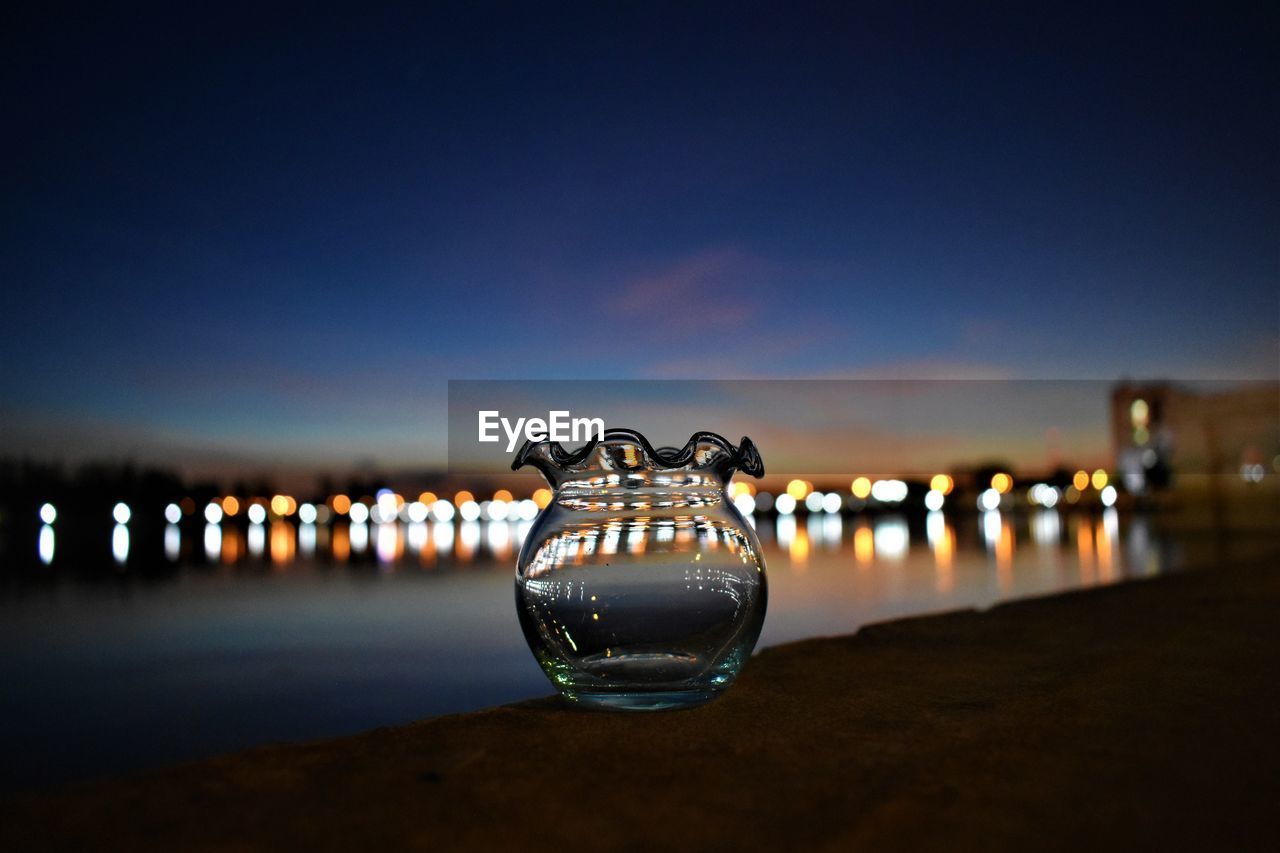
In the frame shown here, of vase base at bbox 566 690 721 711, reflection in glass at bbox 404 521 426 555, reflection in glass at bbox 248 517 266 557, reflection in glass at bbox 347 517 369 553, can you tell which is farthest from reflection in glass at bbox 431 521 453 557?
vase base at bbox 566 690 721 711

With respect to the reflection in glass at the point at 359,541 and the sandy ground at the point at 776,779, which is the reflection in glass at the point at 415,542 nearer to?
the reflection in glass at the point at 359,541

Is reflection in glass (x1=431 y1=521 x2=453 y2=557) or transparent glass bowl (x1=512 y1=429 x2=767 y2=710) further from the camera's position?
reflection in glass (x1=431 y1=521 x2=453 y2=557)

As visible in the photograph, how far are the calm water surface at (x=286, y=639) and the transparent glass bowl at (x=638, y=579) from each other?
158 centimetres

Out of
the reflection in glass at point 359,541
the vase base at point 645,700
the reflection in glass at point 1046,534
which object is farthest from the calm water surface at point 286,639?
the reflection in glass at point 359,541

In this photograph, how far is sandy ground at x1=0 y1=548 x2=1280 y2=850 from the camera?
5.17ft

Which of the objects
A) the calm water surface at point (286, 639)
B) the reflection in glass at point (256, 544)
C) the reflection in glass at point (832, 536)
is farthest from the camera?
the reflection in glass at point (256, 544)

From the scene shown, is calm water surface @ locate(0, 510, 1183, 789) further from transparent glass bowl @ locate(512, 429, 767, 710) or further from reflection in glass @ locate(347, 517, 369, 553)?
reflection in glass @ locate(347, 517, 369, 553)

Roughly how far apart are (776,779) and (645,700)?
660mm

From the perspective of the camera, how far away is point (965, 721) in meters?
2.38

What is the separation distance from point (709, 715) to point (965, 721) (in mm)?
639

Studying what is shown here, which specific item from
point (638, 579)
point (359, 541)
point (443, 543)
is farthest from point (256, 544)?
point (638, 579)

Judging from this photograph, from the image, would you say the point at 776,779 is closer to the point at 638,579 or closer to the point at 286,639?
the point at 638,579

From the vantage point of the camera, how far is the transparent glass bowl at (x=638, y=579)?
2.39 meters

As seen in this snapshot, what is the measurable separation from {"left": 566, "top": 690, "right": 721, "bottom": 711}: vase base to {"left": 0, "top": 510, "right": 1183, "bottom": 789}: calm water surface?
59.9 inches
